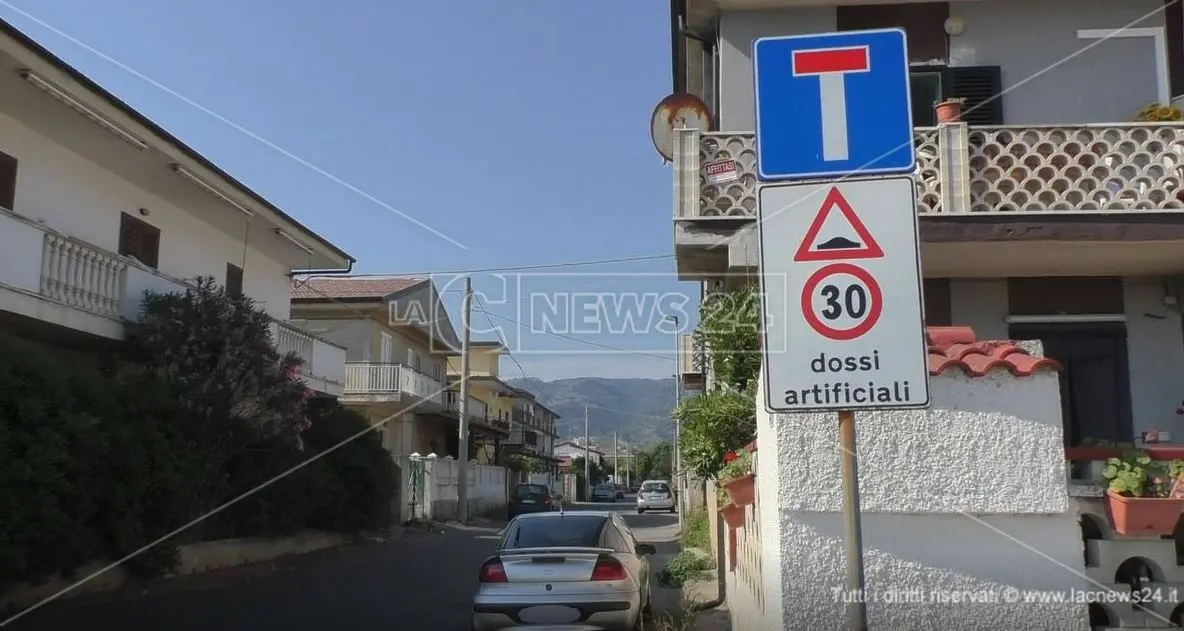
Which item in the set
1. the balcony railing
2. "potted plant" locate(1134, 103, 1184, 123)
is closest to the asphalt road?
the balcony railing

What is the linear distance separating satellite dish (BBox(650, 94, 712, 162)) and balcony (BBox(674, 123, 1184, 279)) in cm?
199

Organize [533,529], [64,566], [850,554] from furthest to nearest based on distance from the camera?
[64,566], [533,529], [850,554]

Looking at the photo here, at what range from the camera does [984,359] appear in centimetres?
492

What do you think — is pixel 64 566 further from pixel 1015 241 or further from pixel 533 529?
pixel 1015 241

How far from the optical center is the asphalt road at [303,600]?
1070cm

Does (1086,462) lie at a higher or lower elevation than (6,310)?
lower

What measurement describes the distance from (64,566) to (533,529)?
5701mm

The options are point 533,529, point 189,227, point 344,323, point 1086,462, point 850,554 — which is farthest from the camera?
point 344,323

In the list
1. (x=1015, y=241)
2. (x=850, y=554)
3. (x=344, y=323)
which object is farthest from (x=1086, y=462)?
(x=344, y=323)

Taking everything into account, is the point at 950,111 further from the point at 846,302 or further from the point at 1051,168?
the point at 846,302

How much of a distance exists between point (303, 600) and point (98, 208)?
25.1 feet

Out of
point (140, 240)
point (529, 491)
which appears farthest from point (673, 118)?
point (529, 491)

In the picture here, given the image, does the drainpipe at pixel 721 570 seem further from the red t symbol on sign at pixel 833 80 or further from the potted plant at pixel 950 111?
the red t symbol on sign at pixel 833 80

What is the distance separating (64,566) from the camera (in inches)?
428
